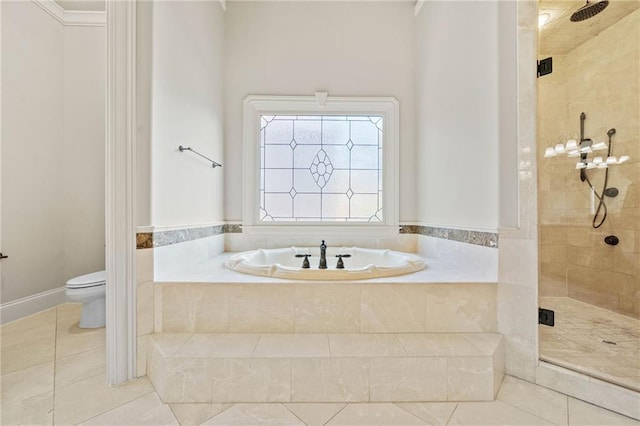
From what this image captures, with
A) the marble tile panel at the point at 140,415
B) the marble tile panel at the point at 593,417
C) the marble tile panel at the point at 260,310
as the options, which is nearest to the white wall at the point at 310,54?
the marble tile panel at the point at 260,310

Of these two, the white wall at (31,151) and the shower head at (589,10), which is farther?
the white wall at (31,151)

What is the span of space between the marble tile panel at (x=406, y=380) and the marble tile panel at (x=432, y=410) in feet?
0.07

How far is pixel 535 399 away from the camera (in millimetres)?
1257

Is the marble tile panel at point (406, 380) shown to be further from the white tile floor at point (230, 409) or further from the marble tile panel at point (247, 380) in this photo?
the marble tile panel at point (247, 380)

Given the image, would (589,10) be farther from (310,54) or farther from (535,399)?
(535,399)

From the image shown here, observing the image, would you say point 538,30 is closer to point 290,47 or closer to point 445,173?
point 445,173

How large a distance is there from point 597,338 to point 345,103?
2.55 metres

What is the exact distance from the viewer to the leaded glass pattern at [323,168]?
268cm

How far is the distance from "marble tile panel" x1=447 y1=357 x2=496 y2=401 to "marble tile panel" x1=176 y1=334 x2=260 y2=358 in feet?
3.16

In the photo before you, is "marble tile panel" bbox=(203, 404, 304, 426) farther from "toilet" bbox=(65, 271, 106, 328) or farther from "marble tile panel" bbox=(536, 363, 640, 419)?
"toilet" bbox=(65, 271, 106, 328)

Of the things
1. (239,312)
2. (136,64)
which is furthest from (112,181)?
(239,312)

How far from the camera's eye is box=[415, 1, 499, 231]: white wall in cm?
164

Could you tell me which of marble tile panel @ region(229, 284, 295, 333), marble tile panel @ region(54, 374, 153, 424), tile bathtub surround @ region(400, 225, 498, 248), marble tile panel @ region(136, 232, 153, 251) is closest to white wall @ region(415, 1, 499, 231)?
tile bathtub surround @ region(400, 225, 498, 248)

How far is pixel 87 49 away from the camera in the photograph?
8.46 feet
